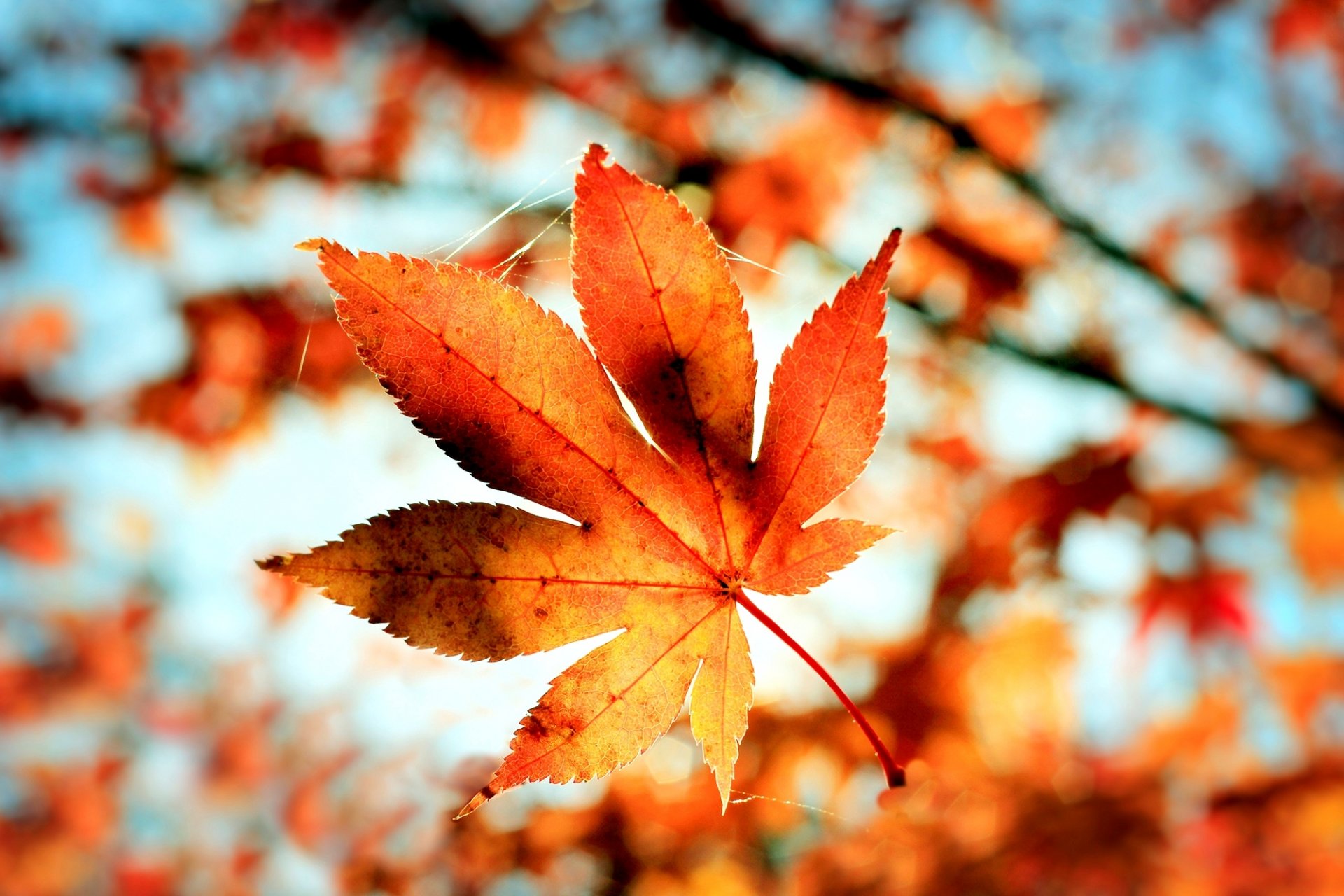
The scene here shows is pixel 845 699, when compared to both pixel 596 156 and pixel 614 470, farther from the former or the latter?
pixel 596 156

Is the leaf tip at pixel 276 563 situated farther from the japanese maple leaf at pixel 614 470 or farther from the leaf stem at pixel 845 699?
the leaf stem at pixel 845 699

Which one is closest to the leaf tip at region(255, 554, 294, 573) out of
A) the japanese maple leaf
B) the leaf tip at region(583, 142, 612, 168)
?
the japanese maple leaf

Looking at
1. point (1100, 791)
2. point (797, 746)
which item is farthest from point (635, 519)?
point (1100, 791)

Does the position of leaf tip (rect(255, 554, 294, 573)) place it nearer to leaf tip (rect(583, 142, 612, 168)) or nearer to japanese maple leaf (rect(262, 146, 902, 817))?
japanese maple leaf (rect(262, 146, 902, 817))

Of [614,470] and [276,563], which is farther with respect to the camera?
[614,470]

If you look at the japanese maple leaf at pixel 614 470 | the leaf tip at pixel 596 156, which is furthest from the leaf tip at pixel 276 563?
the leaf tip at pixel 596 156

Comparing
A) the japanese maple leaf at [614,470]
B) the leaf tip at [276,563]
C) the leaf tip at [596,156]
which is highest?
the leaf tip at [596,156]

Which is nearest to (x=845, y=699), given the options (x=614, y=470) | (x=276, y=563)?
(x=614, y=470)

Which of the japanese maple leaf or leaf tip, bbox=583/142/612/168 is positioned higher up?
leaf tip, bbox=583/142/612/168
